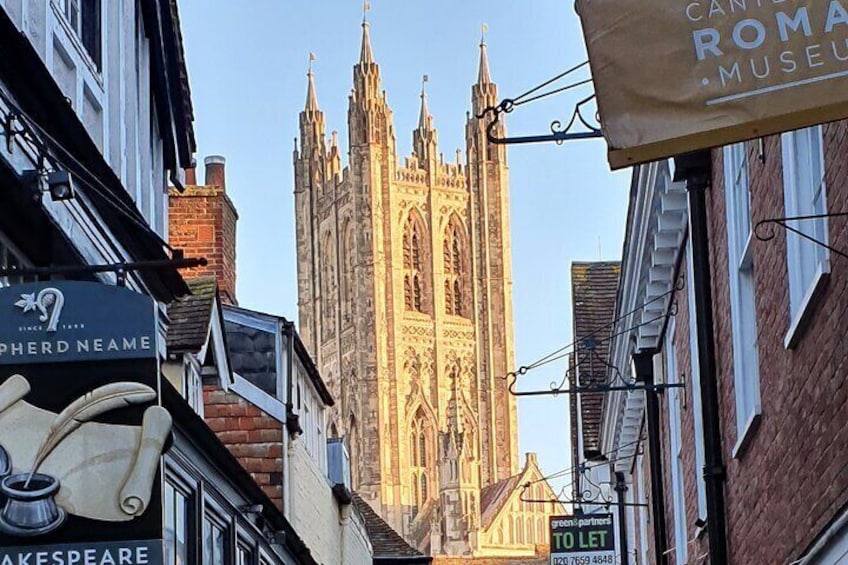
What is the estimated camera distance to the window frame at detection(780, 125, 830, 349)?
10.3 metres

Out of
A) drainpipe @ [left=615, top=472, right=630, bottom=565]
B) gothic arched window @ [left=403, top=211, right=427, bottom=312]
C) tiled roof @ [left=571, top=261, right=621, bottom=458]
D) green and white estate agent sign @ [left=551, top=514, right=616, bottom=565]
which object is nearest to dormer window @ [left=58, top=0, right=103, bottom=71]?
green and white estate agent sign @ [left=551, top=514, right=616, bottom=565]

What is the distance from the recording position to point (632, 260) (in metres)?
20.2

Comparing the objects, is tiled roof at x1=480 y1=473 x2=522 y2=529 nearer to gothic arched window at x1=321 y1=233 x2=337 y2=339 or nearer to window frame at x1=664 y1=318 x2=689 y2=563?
gothic arched window at x1=321 y1=233 x2=337 y2=339

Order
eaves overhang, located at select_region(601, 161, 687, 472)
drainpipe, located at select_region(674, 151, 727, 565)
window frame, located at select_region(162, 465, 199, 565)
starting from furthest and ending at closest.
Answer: eaves overhang, located at select_region(601, 161, 687, 472) → window frame, located at select_region(162, 465, 199, 565) → drainpipe, located at select_region(674, 151, 727, 565)

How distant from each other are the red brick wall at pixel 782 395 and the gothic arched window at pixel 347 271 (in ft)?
441

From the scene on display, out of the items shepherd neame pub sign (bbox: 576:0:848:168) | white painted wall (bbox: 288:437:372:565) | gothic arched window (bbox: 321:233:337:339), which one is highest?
gothic arched window (bbox: 321:233:337:339)

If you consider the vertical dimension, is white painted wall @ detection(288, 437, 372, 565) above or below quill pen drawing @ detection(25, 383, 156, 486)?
above

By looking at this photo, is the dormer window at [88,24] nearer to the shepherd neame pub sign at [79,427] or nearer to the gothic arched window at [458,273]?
the shepherd neame pub sign at [79,427]

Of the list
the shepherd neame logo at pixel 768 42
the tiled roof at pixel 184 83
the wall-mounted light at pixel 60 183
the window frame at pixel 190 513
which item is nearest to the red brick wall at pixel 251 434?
the tiled roof at pixel 184 83

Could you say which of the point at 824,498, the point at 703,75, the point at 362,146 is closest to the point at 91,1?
the point at 824,498

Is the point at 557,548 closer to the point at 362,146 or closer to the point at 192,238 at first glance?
the point at 192,238

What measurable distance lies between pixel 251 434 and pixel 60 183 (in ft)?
51.8

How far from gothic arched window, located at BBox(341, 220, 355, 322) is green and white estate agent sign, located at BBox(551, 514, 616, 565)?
12121 centimetres

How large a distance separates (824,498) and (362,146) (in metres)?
141
